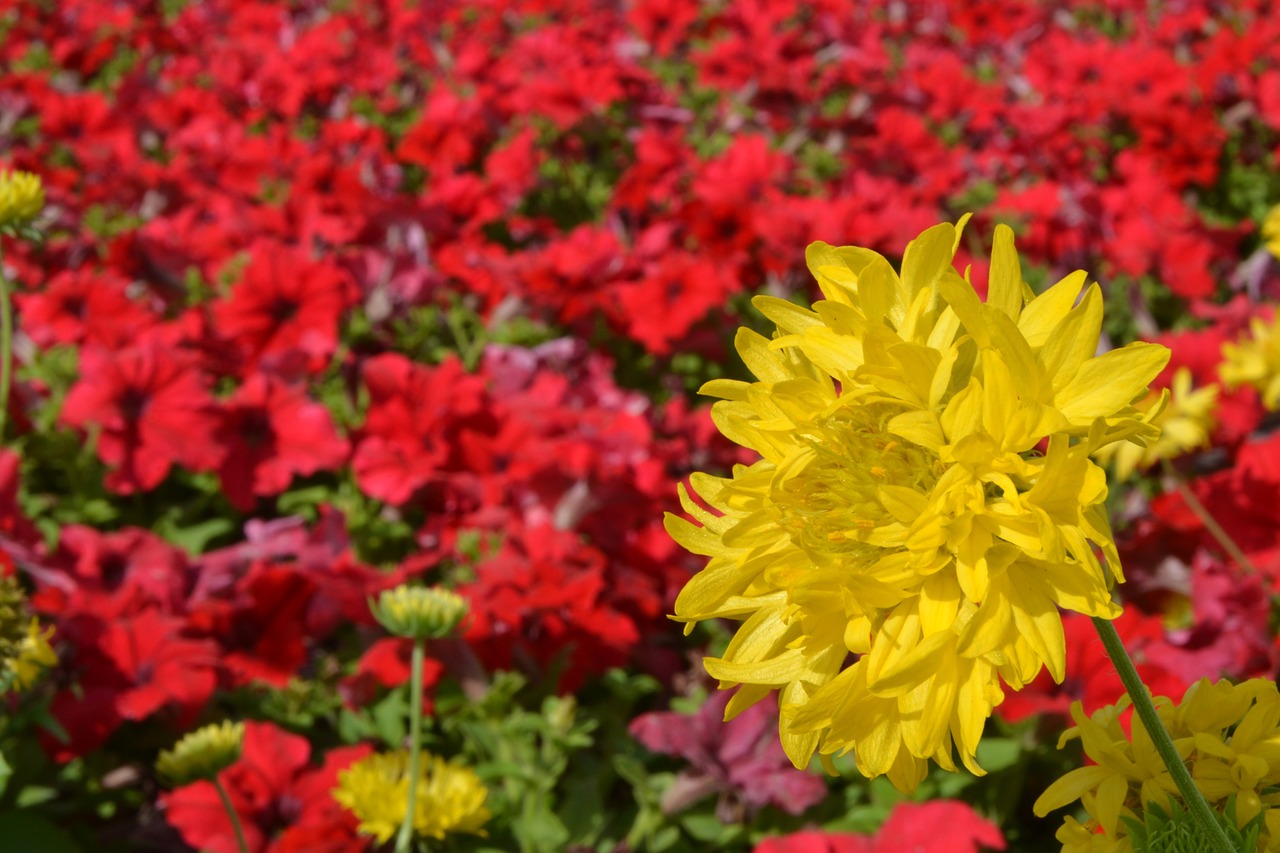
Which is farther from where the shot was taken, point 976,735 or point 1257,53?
point 1257,53

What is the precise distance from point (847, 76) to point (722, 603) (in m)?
2.94

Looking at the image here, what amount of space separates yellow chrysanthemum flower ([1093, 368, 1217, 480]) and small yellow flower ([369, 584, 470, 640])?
2.83ft

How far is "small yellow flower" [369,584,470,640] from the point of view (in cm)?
95

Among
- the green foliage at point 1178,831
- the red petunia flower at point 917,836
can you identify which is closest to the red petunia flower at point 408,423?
the red petunia flower at point 917,836

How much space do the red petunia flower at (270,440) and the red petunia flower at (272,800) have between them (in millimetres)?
485

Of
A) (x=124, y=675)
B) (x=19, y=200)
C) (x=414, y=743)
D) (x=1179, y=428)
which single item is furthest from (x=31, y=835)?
(x=1179, y=428)

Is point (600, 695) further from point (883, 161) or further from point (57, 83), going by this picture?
point (57, 83)

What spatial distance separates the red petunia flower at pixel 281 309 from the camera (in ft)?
5.76

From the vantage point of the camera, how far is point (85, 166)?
2.50 m

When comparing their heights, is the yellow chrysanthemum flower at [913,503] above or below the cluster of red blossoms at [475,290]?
above

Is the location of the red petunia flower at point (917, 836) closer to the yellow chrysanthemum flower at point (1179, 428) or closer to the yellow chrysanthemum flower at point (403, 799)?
the yellow chrysanthemum flower at point (403, 799)

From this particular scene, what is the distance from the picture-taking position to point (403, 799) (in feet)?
3.35

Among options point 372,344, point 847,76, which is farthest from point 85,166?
point 847,76

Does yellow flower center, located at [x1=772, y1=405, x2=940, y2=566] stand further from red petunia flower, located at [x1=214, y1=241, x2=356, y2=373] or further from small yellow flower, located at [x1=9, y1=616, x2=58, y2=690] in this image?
red petunia flower, located at [x1=214, y1=241, x2=356, y2=373]
